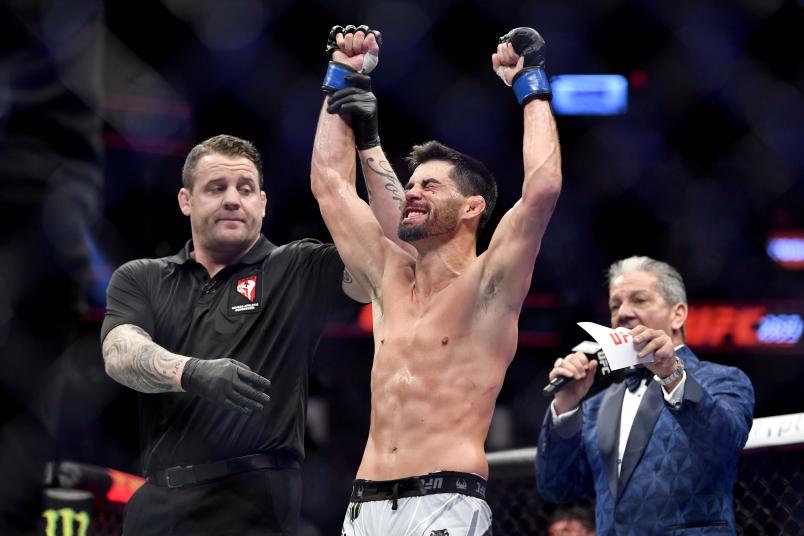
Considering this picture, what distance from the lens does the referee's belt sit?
6.68 ft

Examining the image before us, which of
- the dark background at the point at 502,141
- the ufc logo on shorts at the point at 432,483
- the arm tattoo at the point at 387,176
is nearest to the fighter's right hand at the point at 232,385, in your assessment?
the ufc logo on shorts at the point at 432,483

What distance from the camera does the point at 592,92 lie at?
5.30 metres

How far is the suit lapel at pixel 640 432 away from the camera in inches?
96.1

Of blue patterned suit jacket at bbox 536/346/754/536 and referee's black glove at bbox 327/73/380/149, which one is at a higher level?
referee's black glove at bbox 327/73/380/149

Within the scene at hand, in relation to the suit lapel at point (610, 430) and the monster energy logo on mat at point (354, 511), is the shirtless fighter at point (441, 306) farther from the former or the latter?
the suit lapel at point (610, 430)

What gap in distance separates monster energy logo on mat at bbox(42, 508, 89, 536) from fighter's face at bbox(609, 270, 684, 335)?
4.72ft

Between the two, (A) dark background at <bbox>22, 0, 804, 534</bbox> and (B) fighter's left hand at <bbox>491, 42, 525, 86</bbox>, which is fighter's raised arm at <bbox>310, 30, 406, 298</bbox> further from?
(A) dark background at <bbox>22, 0, 804, 534</bbox>

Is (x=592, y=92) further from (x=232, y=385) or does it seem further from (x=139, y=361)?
(x=232, y=385)

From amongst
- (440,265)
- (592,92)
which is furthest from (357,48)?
(592,92)

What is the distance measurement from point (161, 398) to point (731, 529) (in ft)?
4.31

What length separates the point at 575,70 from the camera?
5.24 m

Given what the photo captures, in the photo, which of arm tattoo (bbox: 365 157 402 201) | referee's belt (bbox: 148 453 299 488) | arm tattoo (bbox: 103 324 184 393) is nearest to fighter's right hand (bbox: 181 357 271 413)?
arm tattoo (bbox: 103 324 184 393)

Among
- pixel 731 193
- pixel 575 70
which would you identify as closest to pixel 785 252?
pixel 731 193

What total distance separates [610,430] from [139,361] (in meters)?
1.18
